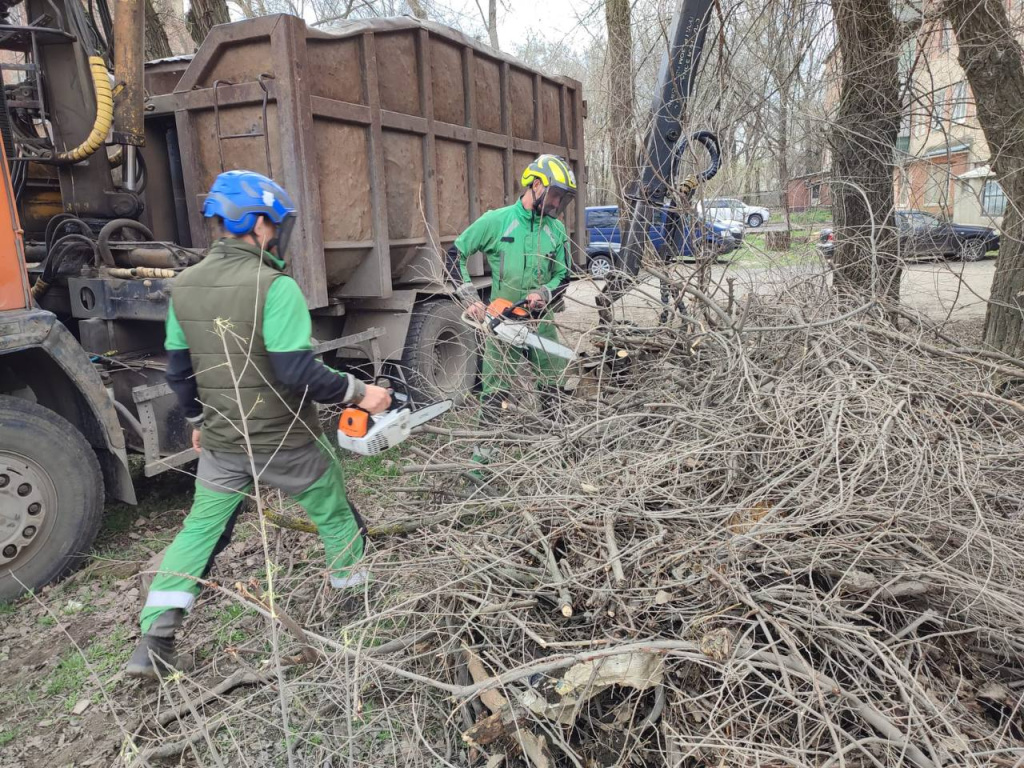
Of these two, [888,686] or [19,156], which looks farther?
[19,156]

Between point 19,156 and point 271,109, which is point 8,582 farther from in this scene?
point 271,109

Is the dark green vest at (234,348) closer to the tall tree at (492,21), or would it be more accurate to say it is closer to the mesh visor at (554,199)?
the mesh visor at (554,199)

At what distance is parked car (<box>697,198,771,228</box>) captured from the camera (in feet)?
13.1

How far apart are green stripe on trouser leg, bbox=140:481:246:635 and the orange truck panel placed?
1.40 meters

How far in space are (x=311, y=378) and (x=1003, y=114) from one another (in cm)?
529

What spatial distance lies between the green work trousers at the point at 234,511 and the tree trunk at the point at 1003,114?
4.72 metres

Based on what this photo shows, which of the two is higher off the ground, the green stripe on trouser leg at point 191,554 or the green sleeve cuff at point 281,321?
the green sleeve cuff at point 281,321

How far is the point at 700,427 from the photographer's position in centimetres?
298

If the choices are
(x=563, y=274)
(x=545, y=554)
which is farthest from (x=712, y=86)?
(x=545, y=554)

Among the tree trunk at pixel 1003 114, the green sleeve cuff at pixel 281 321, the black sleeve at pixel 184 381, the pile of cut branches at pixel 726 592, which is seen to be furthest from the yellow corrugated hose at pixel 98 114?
the tree trunk at pixel 1003 114

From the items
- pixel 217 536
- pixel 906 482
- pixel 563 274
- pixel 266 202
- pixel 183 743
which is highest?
pixel 266 202

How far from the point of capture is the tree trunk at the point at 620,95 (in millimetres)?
5125

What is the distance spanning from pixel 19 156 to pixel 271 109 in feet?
4.67

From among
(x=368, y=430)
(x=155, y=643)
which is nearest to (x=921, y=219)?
(x=368, y=430)
